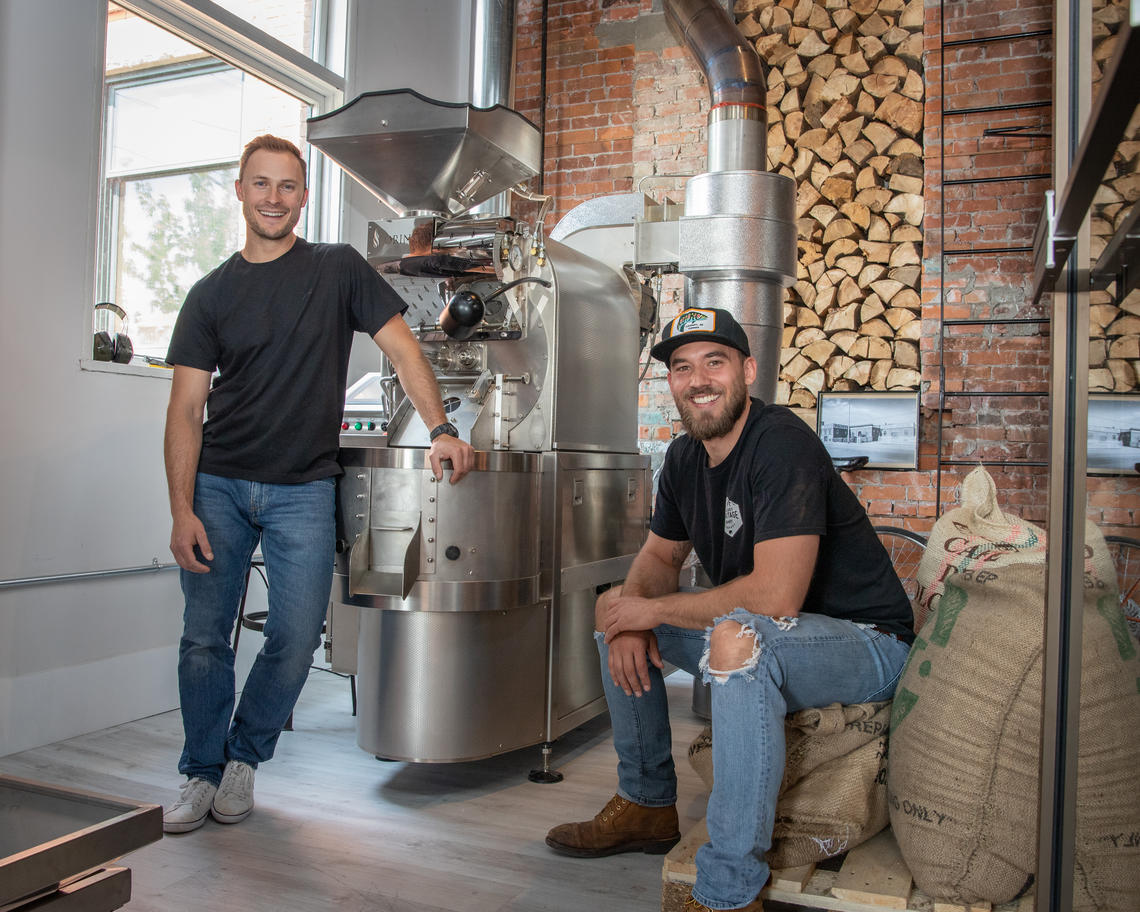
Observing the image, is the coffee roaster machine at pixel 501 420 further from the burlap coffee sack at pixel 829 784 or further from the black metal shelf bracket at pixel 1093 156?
the black metal shelf bracket at pixel 1093 156

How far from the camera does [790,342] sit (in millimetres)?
4738

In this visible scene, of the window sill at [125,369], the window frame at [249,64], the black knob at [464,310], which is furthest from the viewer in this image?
the window frame at [249,64]

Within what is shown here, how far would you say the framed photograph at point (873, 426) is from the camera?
4.44m

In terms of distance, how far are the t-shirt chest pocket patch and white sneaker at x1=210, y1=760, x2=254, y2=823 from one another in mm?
1294

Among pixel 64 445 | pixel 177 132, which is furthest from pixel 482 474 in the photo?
pixel 177 132

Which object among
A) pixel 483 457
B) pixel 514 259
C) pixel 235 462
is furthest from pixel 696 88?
pixel 235 462

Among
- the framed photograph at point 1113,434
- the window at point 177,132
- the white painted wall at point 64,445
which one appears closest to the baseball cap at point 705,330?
the framed photograph at point 1113,434

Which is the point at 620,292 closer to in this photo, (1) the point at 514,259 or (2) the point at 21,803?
(1) the point at 514,259

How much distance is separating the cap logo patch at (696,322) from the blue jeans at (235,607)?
96 cm

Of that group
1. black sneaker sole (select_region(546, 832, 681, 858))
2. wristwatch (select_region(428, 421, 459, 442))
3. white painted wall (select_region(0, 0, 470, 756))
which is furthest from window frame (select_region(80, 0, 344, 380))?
black sneaker sole (select_region(546, 832, 681, 858))

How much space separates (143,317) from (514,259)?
1.61 meters

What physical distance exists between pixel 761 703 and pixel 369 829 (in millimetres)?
1123

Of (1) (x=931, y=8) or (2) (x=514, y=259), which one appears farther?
(1) (x=931, y=8)

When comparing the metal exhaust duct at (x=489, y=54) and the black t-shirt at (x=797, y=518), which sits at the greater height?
the metal exhaust duct at (x=489, y=54)
